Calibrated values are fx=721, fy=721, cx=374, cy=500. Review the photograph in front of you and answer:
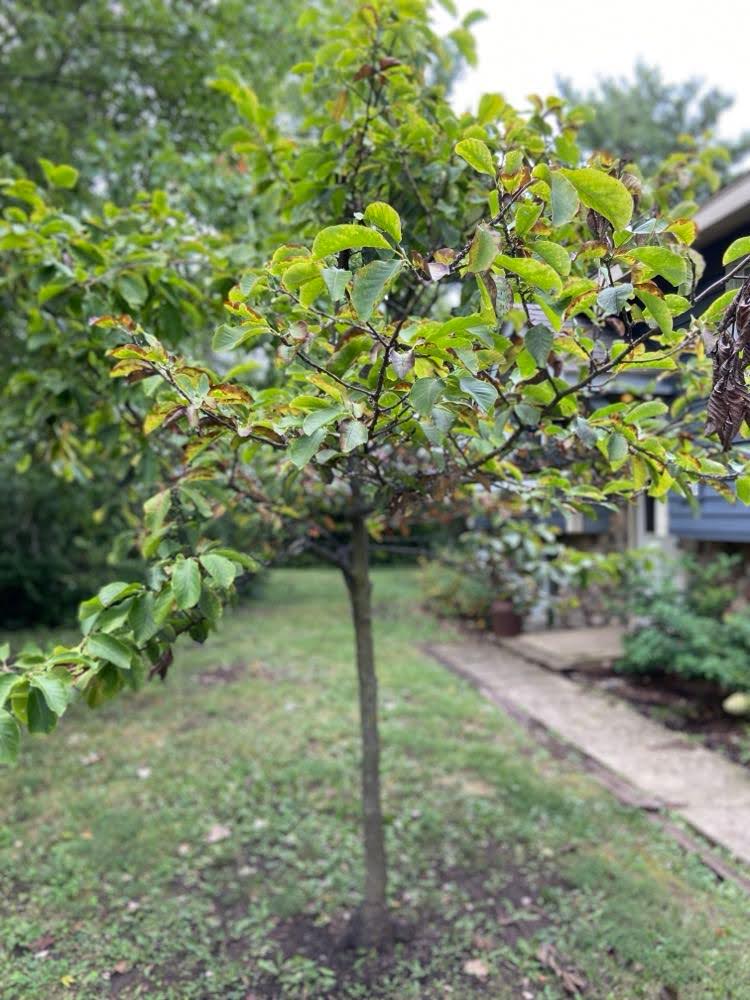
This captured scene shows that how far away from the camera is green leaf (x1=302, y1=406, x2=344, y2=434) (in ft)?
3.83

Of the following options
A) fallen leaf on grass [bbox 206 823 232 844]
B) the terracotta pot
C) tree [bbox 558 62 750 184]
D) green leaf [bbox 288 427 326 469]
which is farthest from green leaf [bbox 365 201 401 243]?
tree [bbox 558 62 750 184]

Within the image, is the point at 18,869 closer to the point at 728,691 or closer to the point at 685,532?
the point at 728,691

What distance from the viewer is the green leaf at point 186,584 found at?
1356 millimetres

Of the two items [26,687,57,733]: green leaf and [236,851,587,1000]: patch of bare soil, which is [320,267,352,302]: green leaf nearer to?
[26,687,57,733]: green leaf

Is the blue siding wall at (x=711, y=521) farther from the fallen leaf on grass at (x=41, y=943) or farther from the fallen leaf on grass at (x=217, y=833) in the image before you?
the fallen leaf on grass at (x=41, y=943)

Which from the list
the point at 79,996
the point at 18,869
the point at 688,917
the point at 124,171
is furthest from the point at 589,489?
the point at 124,171

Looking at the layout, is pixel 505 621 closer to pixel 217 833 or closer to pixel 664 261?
pixel 217 833

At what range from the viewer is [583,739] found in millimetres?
4301

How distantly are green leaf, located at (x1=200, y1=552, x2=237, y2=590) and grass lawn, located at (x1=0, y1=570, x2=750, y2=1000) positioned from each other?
59.2 inches

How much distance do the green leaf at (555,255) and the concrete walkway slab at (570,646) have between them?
5347 millimetres

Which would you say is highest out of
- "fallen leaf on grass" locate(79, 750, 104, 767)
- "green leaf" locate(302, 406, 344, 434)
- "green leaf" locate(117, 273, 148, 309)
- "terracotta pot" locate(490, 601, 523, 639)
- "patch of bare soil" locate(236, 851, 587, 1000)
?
"green leaf" locate(117, 273, 148, 309)

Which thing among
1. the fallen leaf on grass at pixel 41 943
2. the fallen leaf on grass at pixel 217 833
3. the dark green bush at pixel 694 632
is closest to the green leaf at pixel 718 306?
the fallen leaf on grass at pixel 41 943

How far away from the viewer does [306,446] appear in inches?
48.8

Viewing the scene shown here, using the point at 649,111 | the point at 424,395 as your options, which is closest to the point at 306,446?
the point at 424,395
